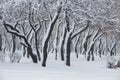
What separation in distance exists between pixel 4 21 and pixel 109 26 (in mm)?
13247

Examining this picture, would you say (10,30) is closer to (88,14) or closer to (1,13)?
(1,13)

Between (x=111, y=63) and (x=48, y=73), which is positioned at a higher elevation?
(x=48, y=73)

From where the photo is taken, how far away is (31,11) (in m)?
25.4

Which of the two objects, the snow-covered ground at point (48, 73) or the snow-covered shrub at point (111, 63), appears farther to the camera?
the snow-covered shrub at point (111, 63)

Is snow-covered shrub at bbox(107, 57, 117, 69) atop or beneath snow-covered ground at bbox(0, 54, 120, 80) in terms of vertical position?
beneath

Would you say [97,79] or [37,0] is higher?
[37,0]

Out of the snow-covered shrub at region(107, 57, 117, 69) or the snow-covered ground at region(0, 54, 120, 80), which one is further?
the snow-covered shrub at region(107, 57, 117, 69)

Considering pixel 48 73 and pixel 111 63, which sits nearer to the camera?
pixel 48 73

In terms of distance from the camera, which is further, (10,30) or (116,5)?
(116,5)

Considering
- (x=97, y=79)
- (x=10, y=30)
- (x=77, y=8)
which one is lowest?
(x=97, y=79)

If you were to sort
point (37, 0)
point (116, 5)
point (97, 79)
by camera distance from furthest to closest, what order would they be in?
point (116, 5) → point (37, 0) → point (97, 79)

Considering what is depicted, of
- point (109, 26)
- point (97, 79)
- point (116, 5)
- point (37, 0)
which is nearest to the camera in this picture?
point (97, 79)

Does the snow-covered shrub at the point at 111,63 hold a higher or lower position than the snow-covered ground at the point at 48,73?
lower

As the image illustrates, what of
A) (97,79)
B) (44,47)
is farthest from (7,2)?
(97,79)
